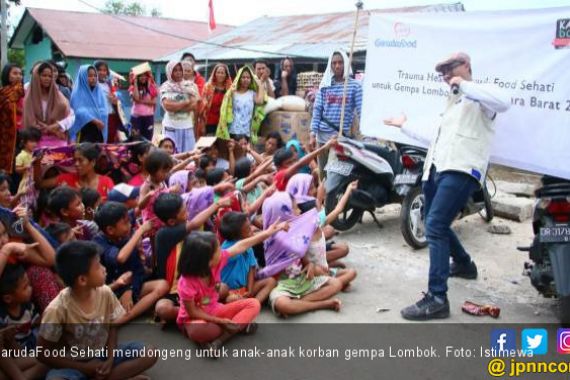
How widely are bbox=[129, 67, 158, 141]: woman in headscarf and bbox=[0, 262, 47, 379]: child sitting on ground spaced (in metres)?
5.31

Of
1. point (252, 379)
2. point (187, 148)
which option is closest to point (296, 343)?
point (252, 379)

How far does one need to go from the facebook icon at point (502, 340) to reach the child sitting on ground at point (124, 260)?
84.2 inches

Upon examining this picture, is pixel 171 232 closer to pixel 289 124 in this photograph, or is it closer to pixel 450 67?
pixel 450 67

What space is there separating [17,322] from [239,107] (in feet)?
14.8

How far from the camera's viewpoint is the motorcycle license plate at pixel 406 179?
5.14 meters

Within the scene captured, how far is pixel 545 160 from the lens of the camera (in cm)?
377

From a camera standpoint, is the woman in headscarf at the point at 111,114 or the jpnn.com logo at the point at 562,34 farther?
the woman in headscarf at the point at 111,114

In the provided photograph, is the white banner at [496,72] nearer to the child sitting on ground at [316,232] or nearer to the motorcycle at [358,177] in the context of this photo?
the motorcycle at [358,177]

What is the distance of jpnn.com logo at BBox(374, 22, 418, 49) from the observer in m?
4.82

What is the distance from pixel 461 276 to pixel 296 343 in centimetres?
179

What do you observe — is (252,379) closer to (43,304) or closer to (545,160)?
(43,304)

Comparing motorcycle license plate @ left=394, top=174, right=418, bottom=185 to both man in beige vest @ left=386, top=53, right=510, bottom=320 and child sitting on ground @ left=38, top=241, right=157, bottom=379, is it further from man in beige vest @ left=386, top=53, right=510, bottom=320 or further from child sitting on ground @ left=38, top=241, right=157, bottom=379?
child sitting on ground @ left=38, top=241, right=157, bottom=379

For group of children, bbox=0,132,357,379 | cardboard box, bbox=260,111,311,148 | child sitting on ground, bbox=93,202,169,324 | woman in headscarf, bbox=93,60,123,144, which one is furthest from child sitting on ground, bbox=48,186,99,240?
cardboard box, bbox=260,111,311,148

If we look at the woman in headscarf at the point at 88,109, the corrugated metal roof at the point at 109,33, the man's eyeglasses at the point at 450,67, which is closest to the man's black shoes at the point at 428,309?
the man's eyeglasses at the point at 450,67
